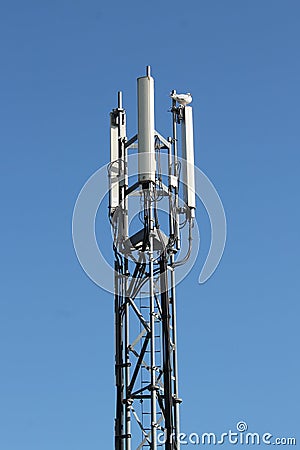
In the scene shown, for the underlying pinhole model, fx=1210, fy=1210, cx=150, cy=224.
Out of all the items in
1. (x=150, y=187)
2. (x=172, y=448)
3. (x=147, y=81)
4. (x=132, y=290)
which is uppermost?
(x=147, y=81)

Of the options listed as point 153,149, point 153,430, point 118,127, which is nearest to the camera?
point 153,430

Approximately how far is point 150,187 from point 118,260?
2.63 metres

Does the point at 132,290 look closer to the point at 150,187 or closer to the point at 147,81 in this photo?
the point at 150,187

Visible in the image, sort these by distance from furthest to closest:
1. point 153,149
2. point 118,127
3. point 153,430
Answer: point 118,127, point 153,149, point 153,430

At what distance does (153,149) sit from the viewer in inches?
1459

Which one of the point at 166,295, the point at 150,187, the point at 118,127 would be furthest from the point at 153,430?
the point at 118,127

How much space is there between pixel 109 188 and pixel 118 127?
87.6 inches

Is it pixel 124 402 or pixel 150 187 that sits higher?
pixel 150 187

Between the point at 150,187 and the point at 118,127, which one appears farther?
the point at 118,127

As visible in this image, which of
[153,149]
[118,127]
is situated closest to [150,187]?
[153,149]

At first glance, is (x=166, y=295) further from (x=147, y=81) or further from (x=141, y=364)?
(x=147, y=81)

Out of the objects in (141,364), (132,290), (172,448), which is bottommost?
(172,448)

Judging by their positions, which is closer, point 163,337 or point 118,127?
point 163,337

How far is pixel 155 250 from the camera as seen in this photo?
3691 cm
